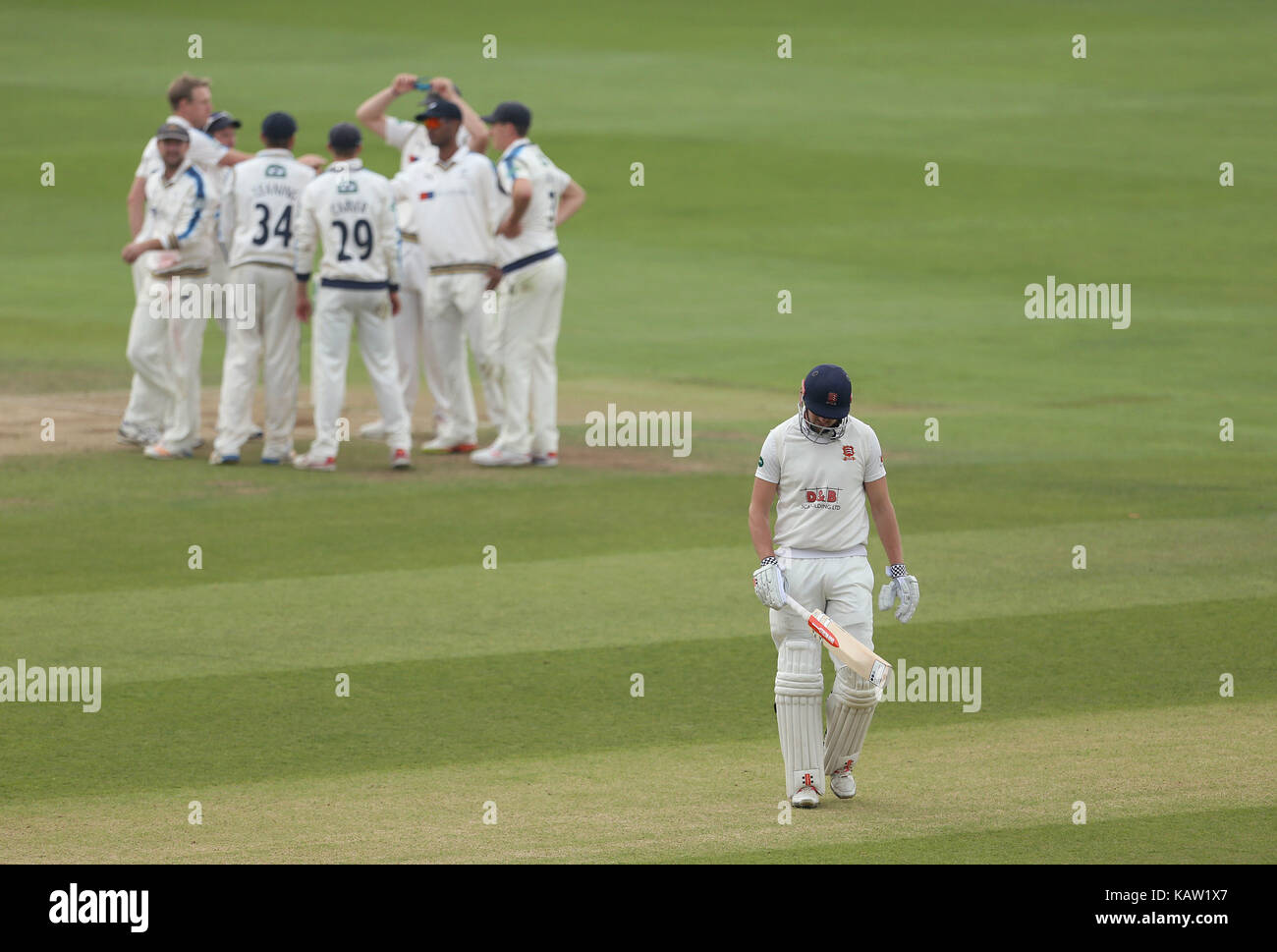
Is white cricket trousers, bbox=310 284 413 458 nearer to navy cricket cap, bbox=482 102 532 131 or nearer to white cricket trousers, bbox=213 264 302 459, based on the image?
white cricket trousers, bbox=213 264 302 459

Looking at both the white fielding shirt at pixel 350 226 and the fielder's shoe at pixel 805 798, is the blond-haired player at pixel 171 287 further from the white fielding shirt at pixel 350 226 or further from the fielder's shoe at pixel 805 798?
the fielder's shoe at pixel 805 798

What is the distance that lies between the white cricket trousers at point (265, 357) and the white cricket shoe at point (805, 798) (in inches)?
340

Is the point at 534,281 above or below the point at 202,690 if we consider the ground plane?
above

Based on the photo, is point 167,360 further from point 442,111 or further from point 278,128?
point 442,111

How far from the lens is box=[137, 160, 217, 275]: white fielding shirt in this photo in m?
15.3

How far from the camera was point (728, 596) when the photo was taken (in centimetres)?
1207

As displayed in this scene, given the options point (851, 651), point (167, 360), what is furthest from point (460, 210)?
point (851, 651)

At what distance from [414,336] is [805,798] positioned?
33.0 ft

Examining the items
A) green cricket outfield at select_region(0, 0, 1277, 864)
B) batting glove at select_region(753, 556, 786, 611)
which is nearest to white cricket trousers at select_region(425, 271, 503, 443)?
green cricket outfield at select_region(0, 0, 1277, 864)

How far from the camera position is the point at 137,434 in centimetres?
1659

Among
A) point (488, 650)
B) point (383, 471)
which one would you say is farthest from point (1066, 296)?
point (488, 650)

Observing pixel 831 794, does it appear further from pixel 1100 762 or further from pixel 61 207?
pixel 61 207

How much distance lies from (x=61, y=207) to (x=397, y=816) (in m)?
25.3

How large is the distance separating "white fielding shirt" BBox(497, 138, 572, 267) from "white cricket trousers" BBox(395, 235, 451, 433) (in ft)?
4.41
